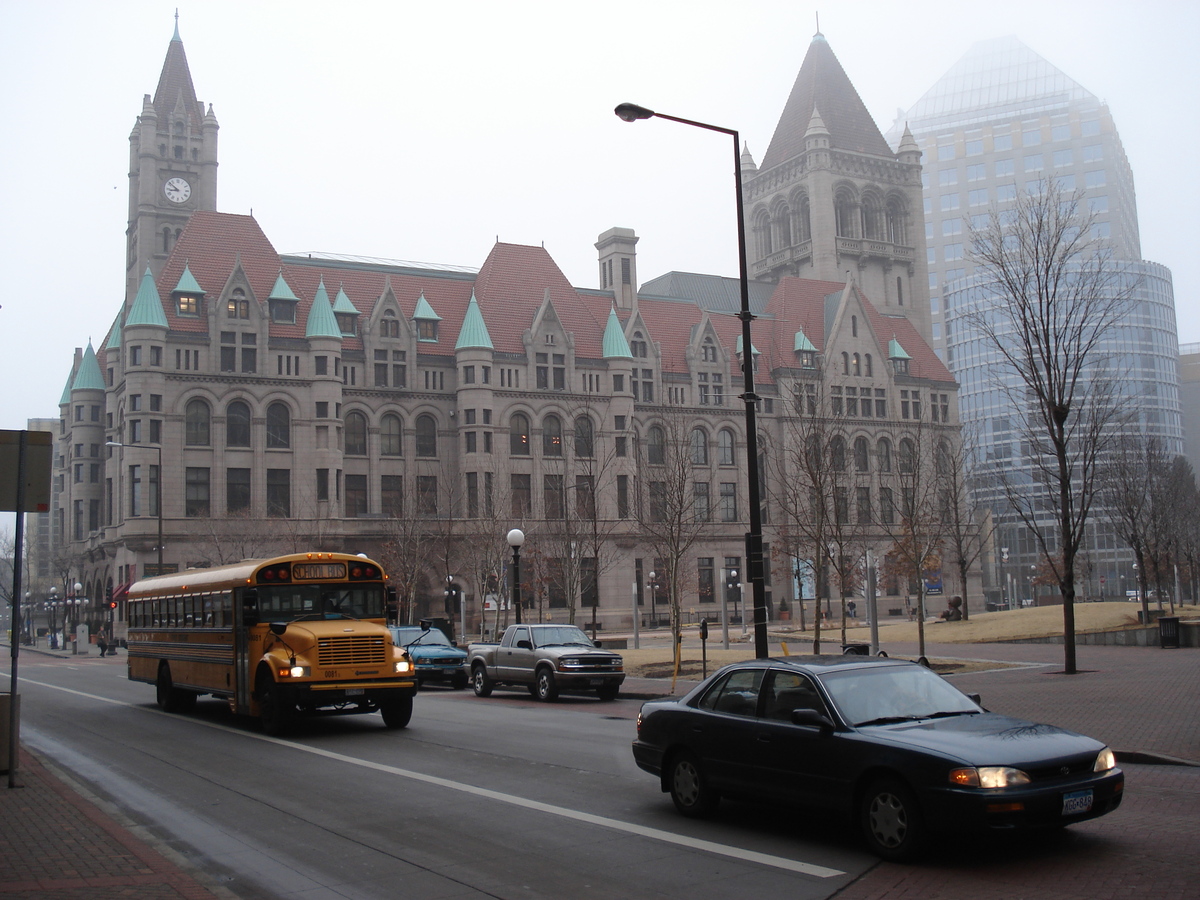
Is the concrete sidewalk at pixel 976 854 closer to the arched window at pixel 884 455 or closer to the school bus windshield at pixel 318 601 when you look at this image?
the school bus windshield at pixel 318 601

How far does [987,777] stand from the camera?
334 inches

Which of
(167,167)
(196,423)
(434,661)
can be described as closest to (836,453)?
(434,661)

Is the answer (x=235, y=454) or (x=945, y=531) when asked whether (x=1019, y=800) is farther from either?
(x=235, y=454)

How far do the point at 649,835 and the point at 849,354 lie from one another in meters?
85.3

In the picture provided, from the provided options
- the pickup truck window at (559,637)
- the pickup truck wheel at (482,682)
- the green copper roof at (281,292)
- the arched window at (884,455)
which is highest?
the green copper roof at (281,292)

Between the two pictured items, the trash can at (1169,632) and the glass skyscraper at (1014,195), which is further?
the glass skyscraper at (1014,195)

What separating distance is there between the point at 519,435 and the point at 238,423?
18262 mm

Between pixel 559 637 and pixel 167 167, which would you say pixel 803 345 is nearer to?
pixel 167 167

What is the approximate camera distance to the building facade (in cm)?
6662

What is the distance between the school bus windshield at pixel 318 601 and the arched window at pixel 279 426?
5275 centimetres

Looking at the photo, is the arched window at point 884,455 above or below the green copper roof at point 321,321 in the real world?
below

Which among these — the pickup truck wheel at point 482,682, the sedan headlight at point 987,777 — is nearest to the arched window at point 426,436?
the pickup truck wheel at point 482,682

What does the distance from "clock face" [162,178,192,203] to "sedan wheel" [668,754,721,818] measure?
83343 mm

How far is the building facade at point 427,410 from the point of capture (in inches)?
2623
